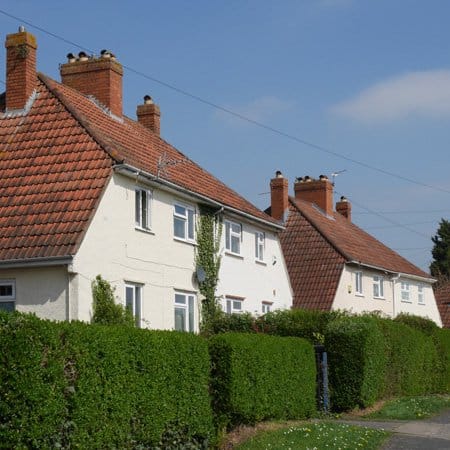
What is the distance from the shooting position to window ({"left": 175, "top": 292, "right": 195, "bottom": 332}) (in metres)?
25.2

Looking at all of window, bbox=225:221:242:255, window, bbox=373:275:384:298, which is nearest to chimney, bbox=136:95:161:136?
window, bbox=225:221:242:255

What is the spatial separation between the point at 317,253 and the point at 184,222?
672 inches


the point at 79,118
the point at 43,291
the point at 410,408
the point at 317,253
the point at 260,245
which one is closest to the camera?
the point at 43,291

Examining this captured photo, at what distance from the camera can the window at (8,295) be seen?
20406mm

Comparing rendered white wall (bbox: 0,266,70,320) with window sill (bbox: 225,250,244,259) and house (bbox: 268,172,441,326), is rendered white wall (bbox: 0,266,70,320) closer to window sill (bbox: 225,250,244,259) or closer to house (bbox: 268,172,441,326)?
window sill (bbox: 225,250,244,259)

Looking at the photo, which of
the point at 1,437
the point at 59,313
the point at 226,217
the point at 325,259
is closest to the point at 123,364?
the point at 1,437

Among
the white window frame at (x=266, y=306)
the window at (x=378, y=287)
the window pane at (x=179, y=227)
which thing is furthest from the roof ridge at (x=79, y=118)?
the window at (x=378, y=287)

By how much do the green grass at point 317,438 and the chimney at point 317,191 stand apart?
93.2 ft

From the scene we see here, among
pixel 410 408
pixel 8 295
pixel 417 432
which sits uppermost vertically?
pixel 8 295

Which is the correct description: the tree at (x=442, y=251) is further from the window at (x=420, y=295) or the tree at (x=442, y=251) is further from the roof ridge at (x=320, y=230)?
the roof ridge at (x=320, y=230)

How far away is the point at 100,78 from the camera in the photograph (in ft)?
90.6

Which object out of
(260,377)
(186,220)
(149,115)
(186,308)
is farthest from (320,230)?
(260,377)

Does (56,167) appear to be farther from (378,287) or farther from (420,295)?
(420,295)

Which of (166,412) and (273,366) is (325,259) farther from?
(166,412)
